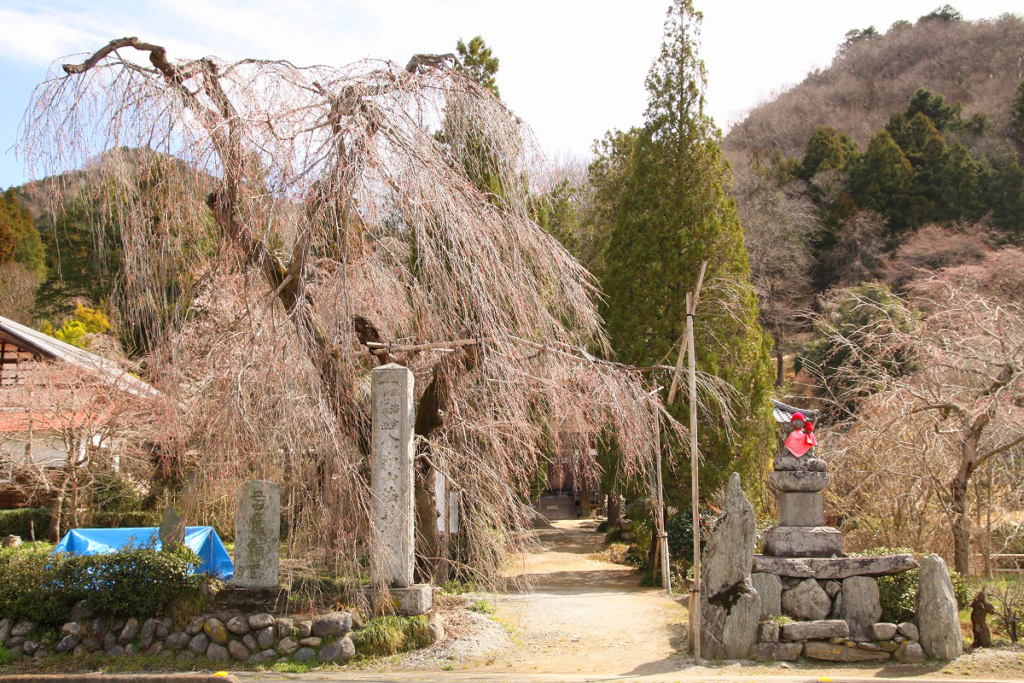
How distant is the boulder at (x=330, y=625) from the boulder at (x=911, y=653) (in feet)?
17.2

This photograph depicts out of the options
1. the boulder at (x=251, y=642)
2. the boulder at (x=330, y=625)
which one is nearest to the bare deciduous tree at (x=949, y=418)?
the boulder at (x=330, y=625)

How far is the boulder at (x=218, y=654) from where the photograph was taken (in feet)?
24.6

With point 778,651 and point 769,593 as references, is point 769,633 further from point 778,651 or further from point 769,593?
point 769,593

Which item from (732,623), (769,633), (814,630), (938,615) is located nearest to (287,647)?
(732,623)

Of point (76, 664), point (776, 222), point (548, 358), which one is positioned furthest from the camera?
point (776, 222)

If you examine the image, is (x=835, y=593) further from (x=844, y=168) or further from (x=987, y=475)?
(x=844, y=168)

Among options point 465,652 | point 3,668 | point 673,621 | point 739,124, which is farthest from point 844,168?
point 3,668

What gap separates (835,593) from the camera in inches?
309

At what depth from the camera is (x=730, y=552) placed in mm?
7598

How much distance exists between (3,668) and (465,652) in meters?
4.44

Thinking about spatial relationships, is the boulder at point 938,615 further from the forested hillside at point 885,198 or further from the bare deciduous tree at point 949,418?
the forested hillside at point 885,198

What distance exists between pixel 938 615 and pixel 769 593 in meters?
1.49

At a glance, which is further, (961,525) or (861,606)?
(961,525)

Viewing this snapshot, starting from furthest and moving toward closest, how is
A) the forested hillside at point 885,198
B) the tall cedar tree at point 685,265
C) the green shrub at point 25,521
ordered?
the forested hillside at point 885,198, the green shrub at point 25,521, the tall cedar tree at point 685,265
